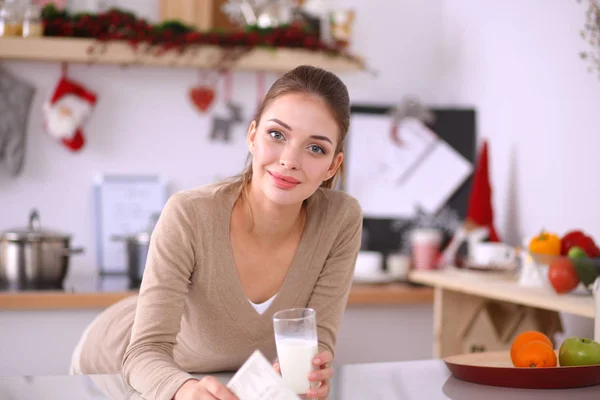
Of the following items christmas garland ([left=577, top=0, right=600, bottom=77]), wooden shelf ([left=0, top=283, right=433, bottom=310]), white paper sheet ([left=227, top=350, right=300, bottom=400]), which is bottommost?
wooden shelf ([left=0, top=283, right=433, bottom=310])

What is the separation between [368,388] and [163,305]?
15.4 inches

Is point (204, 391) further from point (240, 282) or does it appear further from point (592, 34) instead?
point (592, 34)

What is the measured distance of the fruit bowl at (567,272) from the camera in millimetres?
1865

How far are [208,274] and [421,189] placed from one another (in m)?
1.91

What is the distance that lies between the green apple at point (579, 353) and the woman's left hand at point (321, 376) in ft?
1.48

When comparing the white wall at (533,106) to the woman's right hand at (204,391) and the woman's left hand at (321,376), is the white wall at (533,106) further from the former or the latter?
the woman's right hand at (204,391)

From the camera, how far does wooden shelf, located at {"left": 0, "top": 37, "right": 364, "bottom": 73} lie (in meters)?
2.84

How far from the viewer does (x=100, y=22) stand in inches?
114

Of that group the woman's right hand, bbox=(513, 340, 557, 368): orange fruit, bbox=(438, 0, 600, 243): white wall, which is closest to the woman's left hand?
the woman's right hand

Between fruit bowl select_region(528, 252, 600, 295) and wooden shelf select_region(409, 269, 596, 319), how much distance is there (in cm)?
2

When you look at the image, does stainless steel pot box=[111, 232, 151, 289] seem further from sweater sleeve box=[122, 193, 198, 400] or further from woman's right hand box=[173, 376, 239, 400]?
woman's right hand box=[173, 376, 239, 400]

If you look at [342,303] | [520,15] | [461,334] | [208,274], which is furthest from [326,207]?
[520,15]

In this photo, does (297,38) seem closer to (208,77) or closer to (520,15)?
(208,77)

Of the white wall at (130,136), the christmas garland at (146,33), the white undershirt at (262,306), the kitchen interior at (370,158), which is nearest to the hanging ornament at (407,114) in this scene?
the kitchen interior at (370,158)
